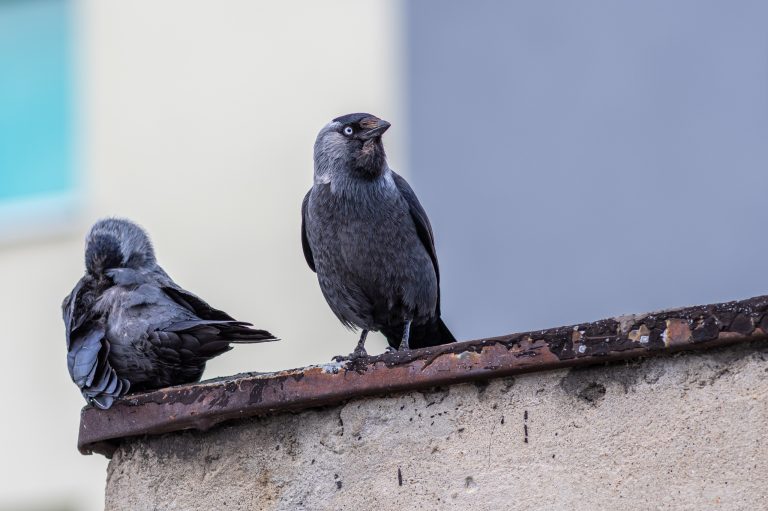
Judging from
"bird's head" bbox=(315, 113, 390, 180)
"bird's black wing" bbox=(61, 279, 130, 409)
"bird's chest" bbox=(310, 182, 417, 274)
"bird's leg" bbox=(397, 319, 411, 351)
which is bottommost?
"bird's black wing" bbox=(61, 279, 130, 409)

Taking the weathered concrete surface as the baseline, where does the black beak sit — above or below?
above

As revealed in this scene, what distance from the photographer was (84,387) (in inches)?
138

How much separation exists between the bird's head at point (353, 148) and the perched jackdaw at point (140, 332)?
1.06 meters

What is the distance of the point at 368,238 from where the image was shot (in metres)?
4.85

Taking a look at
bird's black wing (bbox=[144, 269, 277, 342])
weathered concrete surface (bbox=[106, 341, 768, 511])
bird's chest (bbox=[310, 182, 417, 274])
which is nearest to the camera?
weathered concrete surface (bbox=[106, 341, 768, 511])

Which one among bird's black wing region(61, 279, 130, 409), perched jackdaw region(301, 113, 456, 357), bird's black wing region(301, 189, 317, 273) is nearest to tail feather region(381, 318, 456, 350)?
perched jackdaw region(301, 113, 456, 357)

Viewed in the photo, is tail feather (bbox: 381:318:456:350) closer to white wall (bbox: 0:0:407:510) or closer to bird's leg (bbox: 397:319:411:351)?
bird's leg (bbox: 397:319:411:351)

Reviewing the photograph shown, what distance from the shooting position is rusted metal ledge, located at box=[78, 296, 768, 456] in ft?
9.50

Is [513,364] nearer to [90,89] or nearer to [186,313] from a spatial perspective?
[186,313]

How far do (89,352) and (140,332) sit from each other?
0.14 metres

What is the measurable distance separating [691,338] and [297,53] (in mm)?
5806

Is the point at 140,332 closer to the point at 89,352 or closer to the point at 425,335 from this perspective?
the point at 89,352

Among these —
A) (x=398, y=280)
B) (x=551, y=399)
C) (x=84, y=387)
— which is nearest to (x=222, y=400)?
(x=84, y=387)

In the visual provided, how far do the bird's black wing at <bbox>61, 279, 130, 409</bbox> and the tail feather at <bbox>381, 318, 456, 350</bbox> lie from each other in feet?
4.55
